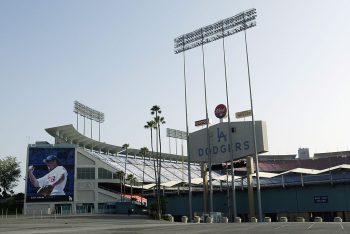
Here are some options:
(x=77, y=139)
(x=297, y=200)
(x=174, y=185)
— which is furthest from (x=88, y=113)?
(x=297, y=200)

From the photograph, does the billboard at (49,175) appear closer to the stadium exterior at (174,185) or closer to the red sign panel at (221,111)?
the stadium exterior at (174,185)

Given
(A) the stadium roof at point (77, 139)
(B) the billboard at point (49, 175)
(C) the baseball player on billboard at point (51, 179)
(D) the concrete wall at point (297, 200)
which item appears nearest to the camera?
(D) the concrete wall at point (297, 200)

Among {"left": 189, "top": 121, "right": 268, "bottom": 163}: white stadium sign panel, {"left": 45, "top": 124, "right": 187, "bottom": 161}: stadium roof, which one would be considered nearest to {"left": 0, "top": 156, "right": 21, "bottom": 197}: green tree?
{"left": 45, "top": 124, "right": 187, "bottom": 161}: stadium roof

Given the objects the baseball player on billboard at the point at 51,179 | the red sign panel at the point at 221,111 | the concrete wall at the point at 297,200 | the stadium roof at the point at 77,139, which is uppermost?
the stadium roof at the point at 77,139

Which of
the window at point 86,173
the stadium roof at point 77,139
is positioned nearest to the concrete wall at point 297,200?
the window at point 86,173

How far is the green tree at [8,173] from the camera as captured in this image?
418 feet

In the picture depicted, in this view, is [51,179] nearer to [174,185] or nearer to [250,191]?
[174,185]

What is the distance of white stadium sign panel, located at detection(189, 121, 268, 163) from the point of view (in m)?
57.2

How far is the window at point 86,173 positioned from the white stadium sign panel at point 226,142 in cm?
5221

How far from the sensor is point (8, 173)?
12825cm

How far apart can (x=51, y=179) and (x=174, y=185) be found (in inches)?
1579

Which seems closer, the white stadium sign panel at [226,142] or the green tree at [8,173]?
the white stadium sign panel at [226,142]

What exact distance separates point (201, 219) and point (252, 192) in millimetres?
7921

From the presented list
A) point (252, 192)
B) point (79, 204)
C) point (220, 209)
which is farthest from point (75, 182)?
point (252, 192)
